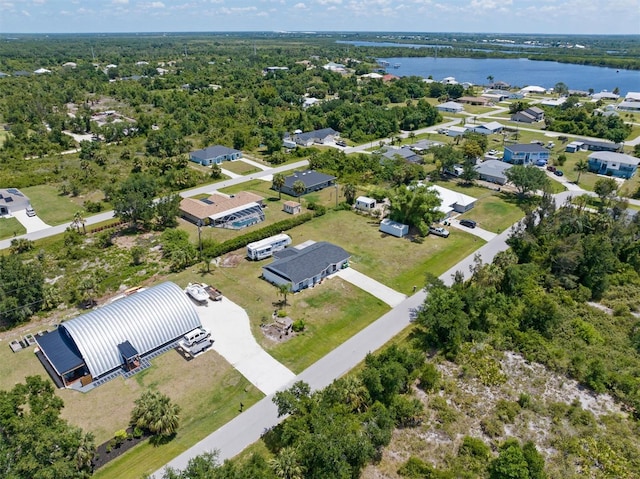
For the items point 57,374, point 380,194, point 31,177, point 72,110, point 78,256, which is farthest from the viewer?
point 72,110

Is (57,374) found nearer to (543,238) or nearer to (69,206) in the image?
(69,206)

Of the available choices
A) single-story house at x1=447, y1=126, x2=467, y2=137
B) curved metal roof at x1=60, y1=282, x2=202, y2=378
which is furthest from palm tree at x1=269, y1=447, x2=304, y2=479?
single-story house at x1=447, y1=126, x2=467, y2=137

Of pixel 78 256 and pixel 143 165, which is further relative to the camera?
pixel 143 165

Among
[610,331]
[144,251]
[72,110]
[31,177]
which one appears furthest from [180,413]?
[72,110]

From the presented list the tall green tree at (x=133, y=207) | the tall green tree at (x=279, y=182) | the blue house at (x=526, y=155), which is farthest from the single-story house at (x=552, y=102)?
the tall green tree at (x=133, y=207)

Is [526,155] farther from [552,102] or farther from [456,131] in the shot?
[552,102]

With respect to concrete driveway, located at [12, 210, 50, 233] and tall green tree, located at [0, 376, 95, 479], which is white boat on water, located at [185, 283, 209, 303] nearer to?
tall green tree, located at [0, 376, 95, 479]
